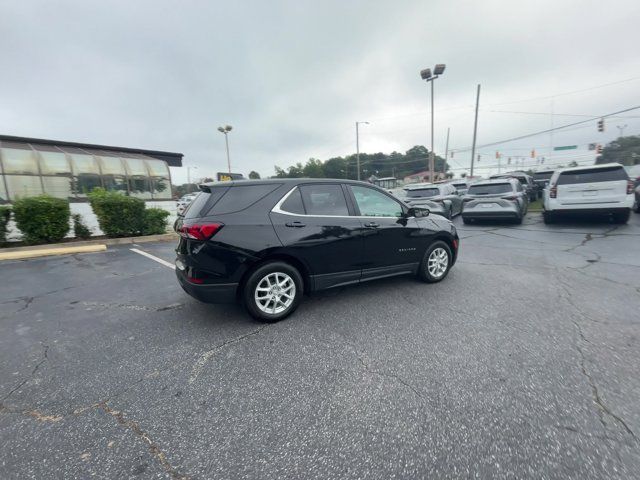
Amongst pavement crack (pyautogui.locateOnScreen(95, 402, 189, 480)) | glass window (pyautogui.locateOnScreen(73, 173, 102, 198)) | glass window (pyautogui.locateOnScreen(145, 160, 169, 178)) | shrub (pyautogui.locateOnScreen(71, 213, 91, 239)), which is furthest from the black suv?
glass window (pyautogui.locateOnScreen(145, 160, 169, 178))

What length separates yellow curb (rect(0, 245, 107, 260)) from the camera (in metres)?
7.01

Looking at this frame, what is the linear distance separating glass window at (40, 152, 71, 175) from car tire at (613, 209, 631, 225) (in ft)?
70.3

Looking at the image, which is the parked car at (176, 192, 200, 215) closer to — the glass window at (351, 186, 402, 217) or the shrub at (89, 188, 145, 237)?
the shrub at (89, 188, 145, 237)

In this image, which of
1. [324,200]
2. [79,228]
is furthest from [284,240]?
[79,228]

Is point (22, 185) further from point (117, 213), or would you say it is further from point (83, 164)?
point (117, 213)

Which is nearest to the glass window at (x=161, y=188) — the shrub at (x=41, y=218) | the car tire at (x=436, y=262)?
the shrub at (x=41, y=218)

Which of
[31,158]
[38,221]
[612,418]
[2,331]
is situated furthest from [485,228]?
[31,158]

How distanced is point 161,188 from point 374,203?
52.6 feet

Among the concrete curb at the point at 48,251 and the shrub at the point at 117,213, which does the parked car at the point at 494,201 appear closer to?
the shrub at the point at 117,213

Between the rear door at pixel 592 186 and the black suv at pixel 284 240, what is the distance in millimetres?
7592

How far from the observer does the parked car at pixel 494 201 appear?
9930mm

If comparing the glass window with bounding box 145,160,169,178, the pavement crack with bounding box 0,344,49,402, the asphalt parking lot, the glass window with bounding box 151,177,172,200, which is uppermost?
the glass window with bounding box 145,160,169,178

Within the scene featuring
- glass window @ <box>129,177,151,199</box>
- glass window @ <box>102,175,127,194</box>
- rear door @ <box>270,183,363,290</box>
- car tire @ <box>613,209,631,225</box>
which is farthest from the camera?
glass window @ <box>129,177,151,199</box>

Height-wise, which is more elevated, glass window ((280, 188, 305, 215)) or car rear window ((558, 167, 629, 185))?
car rear window ((558, 167, 629, 185))
